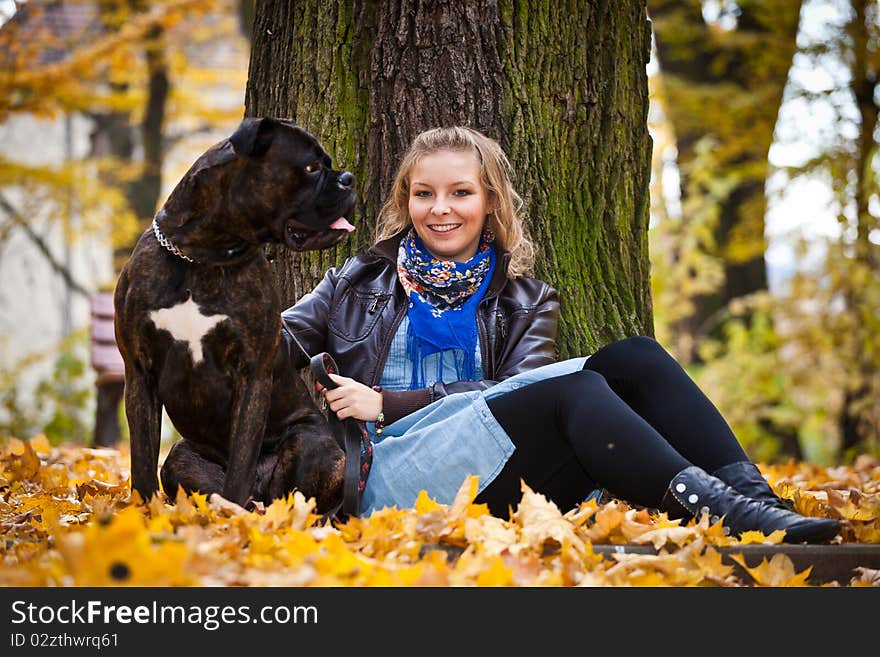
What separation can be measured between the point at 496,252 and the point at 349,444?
104 centimetres

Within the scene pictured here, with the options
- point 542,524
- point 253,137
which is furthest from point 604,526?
point 253,137

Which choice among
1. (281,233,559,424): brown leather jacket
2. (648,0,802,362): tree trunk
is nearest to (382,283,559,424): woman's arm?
(281,233,559,424): brown leather jacket

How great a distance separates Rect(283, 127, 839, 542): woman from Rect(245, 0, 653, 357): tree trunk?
0.33 metres

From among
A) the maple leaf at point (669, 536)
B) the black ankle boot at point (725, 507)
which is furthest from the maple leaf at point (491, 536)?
the black ankle boot at point (725, 507)

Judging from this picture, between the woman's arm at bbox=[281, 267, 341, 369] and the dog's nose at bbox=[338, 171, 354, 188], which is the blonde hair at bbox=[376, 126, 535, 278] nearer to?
the woman's arm at bbox=[281, 267, 341, 369]

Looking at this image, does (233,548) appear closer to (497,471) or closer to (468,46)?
(497,471)

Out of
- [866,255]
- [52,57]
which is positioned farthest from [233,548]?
[52,57]

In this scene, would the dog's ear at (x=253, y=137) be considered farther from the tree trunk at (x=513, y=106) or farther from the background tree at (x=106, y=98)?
the background tree at (x=106, y=98)

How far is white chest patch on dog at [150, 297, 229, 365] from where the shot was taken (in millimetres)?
3307

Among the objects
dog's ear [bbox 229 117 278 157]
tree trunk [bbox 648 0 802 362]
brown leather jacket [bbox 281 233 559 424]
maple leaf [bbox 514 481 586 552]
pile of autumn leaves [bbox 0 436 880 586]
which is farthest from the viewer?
tree trunk [bbox 648 0 802 362]

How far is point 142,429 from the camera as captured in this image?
3.43 m

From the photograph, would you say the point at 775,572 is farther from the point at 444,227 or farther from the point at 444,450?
the point at 444,227
